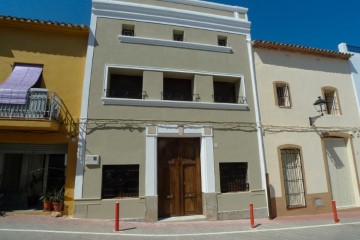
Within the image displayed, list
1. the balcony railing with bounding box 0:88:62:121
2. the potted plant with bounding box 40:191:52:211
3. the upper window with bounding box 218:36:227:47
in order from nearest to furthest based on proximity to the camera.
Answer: the balcony railing with bounding box 0:88:62:121 → the potted plant with bounding box 40:191:52:211 → the upper window with bounding box 218:36:227:47

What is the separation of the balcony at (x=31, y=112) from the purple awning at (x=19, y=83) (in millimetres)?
35

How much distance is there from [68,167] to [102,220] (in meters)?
2.27

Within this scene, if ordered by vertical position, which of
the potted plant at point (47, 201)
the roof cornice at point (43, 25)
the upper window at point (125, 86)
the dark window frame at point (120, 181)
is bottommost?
the potted plant at point (47, 201)

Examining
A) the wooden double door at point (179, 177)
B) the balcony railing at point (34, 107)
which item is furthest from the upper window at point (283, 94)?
the balcony railing at point (34, 107)

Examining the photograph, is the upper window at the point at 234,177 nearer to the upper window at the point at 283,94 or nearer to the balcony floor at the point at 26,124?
the upper window at the point at 283,94

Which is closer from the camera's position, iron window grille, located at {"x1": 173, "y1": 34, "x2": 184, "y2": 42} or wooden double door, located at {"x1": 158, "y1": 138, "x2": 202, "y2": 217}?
wooden double door, located at {"x1": 158, "y1": 138, "x2": 202, "y2": 217}

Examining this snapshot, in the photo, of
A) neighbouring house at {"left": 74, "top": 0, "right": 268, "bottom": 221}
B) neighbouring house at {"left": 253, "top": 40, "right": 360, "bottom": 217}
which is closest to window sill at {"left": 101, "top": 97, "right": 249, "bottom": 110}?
neighbouring house at {"left": 74, "top": 0, "right": 268, "bottom": 221}

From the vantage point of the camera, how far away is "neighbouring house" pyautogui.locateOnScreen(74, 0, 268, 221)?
9.23 m

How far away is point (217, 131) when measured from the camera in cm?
1048

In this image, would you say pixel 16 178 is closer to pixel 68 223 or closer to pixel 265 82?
pixel 68 223

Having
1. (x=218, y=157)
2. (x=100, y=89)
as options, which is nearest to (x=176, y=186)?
(x=218, y=157)

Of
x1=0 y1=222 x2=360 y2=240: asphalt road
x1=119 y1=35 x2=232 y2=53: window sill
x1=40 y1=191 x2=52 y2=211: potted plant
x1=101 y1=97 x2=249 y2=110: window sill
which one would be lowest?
x1=0 y1=222 x2=360 y2=240: asphalt road

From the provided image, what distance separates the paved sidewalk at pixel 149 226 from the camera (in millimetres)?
7375

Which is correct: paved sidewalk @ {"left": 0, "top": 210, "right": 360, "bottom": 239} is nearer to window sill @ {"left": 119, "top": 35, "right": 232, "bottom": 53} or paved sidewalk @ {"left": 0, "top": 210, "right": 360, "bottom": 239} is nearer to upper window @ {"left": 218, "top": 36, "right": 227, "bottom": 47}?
window sill @ {"left": 119, "top": 35, "right": 232, "bottom": 53}
